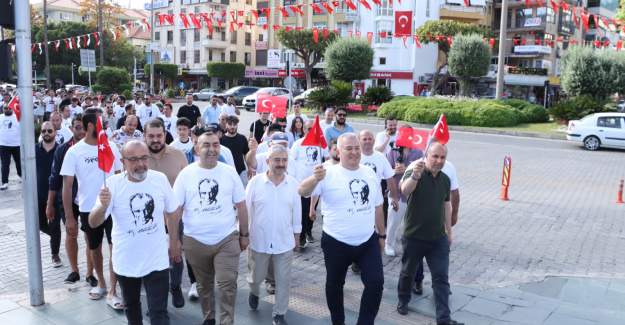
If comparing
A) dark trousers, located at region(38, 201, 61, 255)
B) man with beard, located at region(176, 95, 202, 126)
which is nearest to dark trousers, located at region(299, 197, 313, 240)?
dark trousers, located at region(38, 201, 61, 255)

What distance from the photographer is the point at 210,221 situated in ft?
14.7

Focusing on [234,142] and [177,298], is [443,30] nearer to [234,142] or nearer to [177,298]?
[234,142]

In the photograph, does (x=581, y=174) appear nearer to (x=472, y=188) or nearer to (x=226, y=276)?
(x=472, y=188)

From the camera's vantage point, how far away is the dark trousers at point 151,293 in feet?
13.5

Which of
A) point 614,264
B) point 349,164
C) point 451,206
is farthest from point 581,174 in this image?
point 349,164

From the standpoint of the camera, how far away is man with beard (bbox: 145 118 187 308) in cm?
512

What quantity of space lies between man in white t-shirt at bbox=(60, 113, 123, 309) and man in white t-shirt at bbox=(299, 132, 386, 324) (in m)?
2.05

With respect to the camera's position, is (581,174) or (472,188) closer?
(472,188)

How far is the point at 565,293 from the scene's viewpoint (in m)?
6.00

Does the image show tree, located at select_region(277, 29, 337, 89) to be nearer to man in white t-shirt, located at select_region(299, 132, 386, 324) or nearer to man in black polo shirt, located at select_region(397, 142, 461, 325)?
man in black polo shirt, located at select_region(397, 142, 461, 325)

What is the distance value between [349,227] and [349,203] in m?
0.20

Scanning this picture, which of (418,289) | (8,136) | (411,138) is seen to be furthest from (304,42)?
(418,289)

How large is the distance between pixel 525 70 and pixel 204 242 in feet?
160

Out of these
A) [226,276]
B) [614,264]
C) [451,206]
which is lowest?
[614,264]
